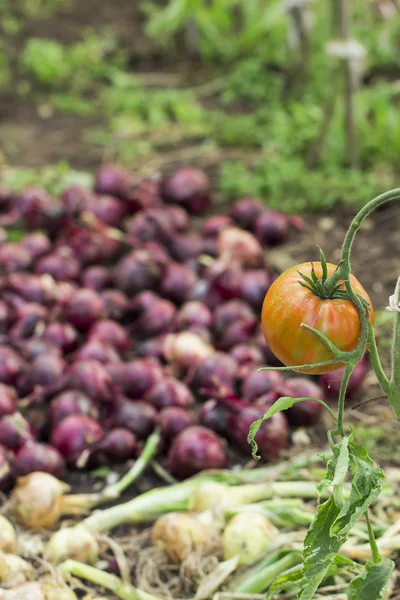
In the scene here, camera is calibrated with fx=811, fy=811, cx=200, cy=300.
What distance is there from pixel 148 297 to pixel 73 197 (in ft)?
2.89

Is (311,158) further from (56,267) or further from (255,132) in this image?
(56,267)

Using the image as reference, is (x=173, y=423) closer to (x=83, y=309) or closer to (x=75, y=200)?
(x=83, y=309)

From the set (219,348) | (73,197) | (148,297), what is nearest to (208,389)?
(219,348)

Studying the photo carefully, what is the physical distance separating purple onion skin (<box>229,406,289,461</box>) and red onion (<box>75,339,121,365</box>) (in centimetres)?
57

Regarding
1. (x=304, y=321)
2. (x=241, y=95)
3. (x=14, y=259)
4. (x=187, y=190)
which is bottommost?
(x=14, y=259)

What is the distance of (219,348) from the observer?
3133 mm

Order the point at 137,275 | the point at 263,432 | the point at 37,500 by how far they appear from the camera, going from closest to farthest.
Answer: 1. the point at 37,500
2. the point at 263,432
3. the point at 137,275

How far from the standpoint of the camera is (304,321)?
1.44 meters

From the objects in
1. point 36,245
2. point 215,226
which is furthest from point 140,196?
point 36,245

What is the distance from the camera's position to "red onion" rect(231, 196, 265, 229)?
12.9 ft

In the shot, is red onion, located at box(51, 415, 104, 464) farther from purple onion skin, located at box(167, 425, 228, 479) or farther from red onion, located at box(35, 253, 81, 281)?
red onion, located at box(35, 253, 81, 281)

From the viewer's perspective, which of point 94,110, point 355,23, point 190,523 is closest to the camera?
point 190,523

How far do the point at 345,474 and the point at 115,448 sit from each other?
141 cm

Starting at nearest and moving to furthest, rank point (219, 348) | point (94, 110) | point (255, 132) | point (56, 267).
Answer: point (219, 348) < point (56, 267) < point (255, 132) < point (94, 110)
